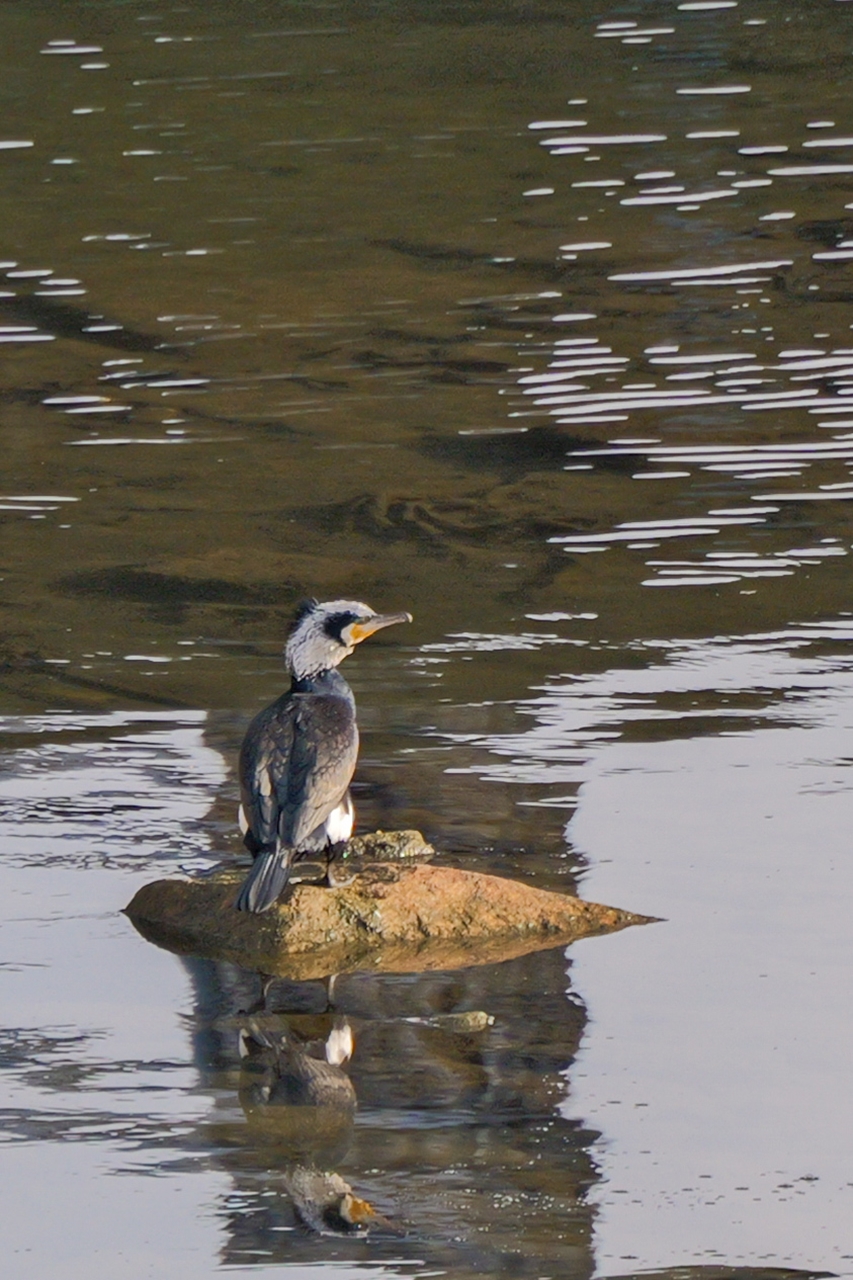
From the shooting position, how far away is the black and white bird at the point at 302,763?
5602 mm

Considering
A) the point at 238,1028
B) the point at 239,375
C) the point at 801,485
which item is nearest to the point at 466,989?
the point at 238,1028

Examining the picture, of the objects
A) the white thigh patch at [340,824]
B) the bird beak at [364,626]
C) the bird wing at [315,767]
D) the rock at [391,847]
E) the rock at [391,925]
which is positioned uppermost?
the bird beak at [364,626]

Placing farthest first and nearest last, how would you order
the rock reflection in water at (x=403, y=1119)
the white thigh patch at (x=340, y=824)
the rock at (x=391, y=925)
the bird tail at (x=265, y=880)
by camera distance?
the white thigh patch at (x=340, y=824) < the rock at (x=391, y=925) < the bird tail at (x=265, y=880) < the rock reflection in water at (x=403, y=1119)

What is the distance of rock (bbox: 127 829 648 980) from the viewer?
564 centimetres

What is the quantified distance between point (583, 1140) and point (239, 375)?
779 centimetres

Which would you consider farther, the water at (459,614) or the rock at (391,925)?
the rock at (391,925)

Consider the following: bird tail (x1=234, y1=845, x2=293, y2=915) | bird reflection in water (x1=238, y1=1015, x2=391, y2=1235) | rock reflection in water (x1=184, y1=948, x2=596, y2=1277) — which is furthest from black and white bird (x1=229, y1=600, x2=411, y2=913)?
bird reflection in water (x1=238, y1=1015, x2=391, y2=1235)

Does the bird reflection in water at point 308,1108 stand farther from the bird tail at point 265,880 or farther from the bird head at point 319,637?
the bird head at point 319,637

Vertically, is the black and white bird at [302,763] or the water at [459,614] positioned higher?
the black and white bird at [302,763]

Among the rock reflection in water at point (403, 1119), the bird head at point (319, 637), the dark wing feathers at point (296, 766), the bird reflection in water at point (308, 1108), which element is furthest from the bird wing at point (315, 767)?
the bird reflection in water at point (308, 1108)

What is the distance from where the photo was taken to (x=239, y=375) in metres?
11.9

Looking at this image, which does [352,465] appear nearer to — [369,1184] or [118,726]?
[118,726]

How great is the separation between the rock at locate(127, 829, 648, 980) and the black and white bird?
0.17 metres

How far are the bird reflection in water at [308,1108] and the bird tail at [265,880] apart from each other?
0.31 m
